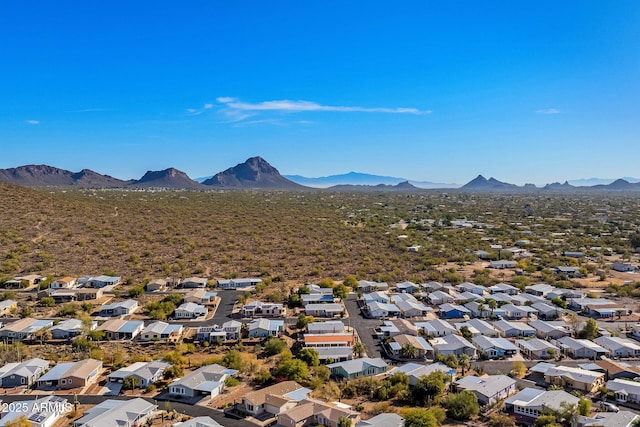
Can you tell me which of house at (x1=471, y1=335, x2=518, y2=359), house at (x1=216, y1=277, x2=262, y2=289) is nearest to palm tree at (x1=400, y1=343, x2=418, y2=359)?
house at (x1=471, y1=335, x2=518, y2=359)

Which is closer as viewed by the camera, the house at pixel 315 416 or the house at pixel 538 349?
the house at pixel 315 416

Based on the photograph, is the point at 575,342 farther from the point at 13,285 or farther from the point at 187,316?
the point at 13,285

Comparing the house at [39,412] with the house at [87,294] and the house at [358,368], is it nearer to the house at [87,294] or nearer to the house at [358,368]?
the house at [358,368]

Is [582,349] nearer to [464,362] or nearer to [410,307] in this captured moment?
[464,362]

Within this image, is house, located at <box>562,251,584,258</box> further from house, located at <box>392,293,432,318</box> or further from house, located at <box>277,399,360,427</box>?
house, located at <box>277,399,360,427</box>

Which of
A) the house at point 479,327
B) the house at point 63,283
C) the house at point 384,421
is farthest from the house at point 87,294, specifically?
the house at point 479,327

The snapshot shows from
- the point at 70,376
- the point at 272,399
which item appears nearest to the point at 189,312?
the point at 70,376
